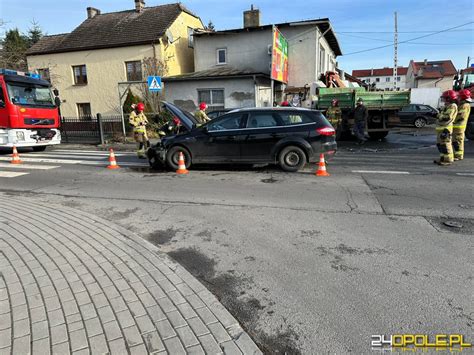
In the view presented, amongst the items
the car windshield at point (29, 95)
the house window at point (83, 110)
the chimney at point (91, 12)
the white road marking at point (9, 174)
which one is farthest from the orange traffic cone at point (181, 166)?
the chimney at point (91, 12)

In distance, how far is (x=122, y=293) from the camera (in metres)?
3.01

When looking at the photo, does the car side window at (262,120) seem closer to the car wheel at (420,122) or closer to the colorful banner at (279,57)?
the colorful banner at (279,57)

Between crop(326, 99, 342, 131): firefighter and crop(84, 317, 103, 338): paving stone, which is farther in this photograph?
crop(326, 99, 342, 131): firefighter

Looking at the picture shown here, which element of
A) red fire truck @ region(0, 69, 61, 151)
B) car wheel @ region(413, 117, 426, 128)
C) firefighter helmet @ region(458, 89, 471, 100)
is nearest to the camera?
firefighter helmet @ region(458, 89, 471, 100)

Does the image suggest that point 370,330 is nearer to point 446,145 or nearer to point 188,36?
point 446,145

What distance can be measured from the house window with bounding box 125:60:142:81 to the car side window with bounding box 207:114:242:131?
17.6 m

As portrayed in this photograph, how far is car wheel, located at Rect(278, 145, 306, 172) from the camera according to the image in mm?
8344

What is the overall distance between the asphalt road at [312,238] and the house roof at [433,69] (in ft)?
215

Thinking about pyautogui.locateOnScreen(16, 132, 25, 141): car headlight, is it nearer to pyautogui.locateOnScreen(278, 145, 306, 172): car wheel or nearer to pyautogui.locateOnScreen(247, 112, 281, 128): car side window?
pyautogui.locateOnScreen(247, 112, 281, 128): car side window

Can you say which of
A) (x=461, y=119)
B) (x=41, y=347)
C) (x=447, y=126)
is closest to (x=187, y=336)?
(x=41, y=347)

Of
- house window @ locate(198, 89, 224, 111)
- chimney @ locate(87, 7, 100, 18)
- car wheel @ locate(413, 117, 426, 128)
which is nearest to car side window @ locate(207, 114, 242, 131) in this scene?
house window @ locate(198, 89, 224, 111)

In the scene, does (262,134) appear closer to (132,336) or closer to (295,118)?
(295,118)

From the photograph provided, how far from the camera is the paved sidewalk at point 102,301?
238 cm

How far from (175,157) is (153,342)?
6994mm
